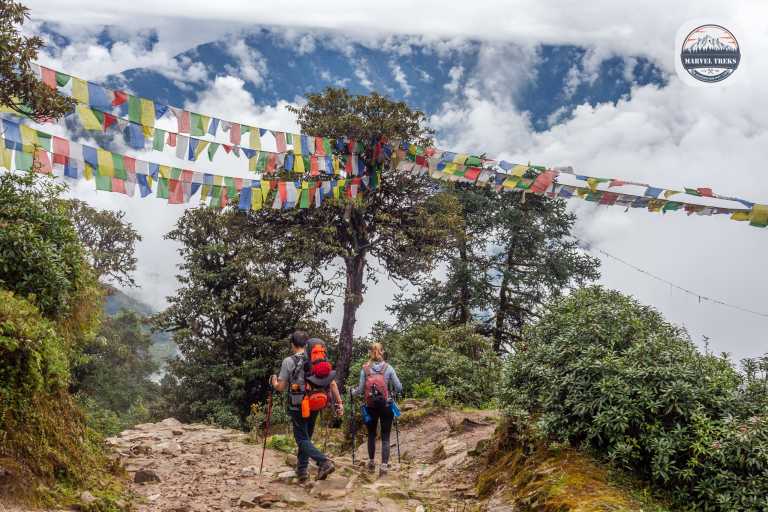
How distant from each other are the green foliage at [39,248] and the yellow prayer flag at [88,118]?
9.24 feet

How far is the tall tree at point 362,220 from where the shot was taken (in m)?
20.1

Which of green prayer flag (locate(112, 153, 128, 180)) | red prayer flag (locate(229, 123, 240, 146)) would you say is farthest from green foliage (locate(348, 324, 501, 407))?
green prayer flag (locate(112, 153, 128, 180))

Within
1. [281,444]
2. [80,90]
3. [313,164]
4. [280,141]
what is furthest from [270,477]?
[313,164]

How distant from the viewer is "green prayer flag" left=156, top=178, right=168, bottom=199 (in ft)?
44.6

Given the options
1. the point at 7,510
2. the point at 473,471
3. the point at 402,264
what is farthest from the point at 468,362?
the point at 7,510

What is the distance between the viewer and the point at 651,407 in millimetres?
6465

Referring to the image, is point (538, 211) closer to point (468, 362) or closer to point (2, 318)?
point (468, 362)

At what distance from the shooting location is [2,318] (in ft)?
20.3

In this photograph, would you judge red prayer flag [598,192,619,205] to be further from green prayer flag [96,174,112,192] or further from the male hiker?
green prayer flag [96,174,112,192]

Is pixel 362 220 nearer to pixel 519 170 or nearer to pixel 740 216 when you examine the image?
pixel 519 170

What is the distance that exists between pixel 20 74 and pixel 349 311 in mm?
13886

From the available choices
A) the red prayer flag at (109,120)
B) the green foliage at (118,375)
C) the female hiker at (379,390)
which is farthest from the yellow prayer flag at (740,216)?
the green foliage at (118,375)

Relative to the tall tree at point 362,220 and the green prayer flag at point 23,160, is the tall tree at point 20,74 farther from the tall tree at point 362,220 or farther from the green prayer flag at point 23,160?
the tall tree at point 362,220

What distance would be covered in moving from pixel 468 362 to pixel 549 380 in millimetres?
9531
